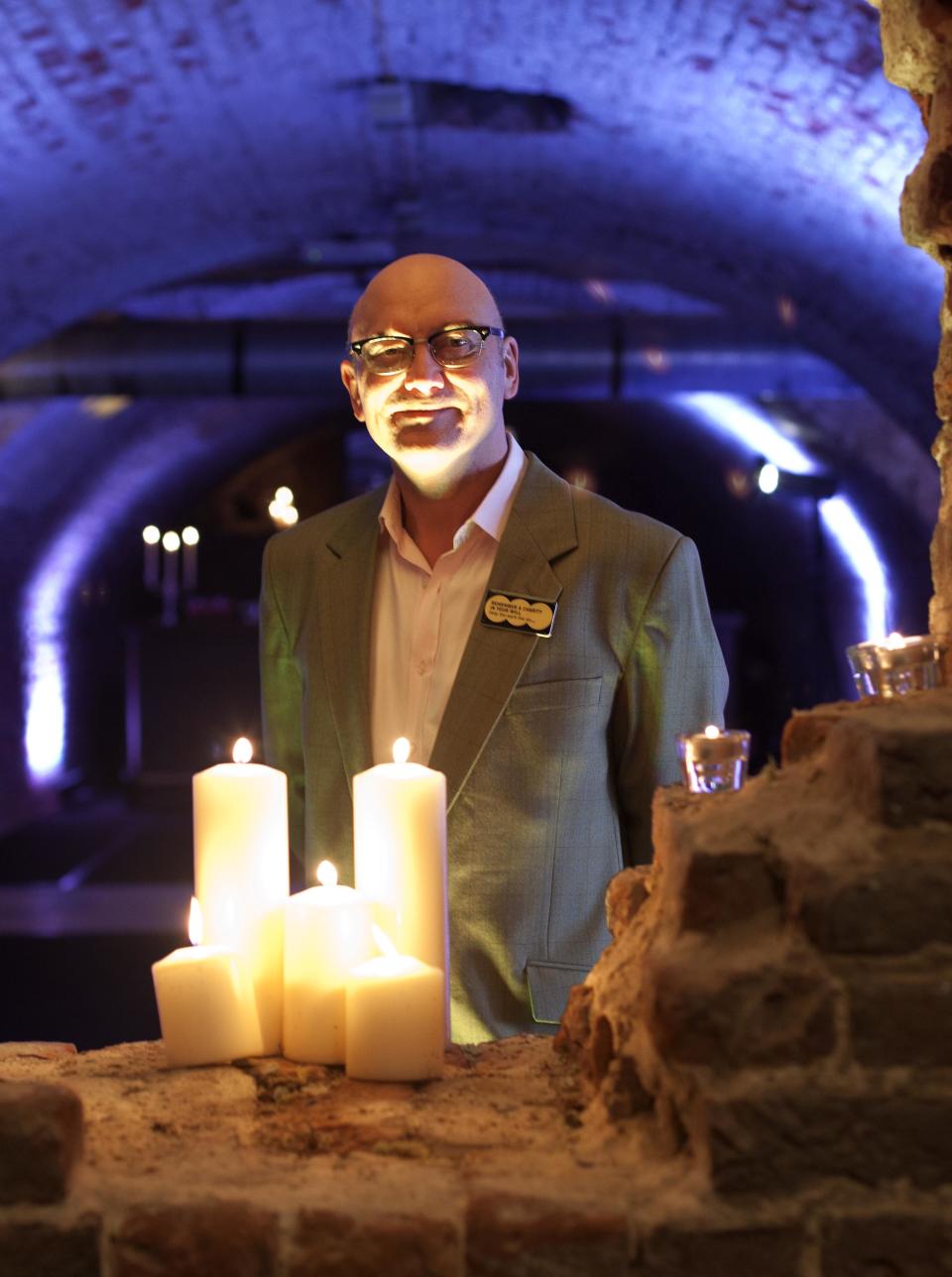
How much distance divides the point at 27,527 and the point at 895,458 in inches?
226

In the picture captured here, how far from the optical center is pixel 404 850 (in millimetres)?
1821

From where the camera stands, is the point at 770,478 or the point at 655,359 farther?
the point at 655,359

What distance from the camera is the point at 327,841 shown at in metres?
2.73

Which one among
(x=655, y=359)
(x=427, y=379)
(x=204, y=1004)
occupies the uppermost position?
(x=655, y=359)

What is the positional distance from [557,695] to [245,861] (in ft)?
2.90

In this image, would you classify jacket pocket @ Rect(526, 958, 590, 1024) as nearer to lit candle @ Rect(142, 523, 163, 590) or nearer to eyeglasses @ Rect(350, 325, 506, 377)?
eyeglasses @ Rect(350, 325, 506, 377)

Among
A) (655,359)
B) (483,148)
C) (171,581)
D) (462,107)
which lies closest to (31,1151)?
(462,107)

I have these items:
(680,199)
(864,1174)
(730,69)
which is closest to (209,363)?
(680,199)

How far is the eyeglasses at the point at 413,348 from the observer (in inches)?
101

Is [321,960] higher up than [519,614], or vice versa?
[519,614]

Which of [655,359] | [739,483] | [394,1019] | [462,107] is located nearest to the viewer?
[394,1019]

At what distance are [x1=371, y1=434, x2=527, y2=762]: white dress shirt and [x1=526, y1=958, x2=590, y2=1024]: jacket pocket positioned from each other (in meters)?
0.44

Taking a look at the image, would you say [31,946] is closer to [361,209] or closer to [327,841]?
[361,209]

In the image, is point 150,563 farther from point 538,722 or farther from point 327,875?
point 327,875
